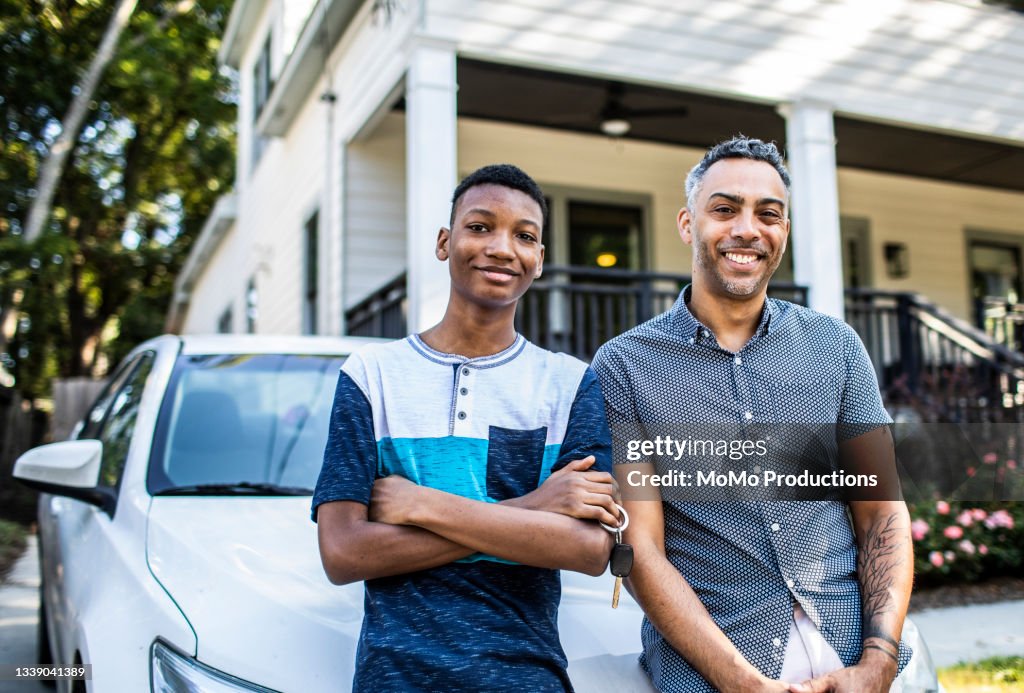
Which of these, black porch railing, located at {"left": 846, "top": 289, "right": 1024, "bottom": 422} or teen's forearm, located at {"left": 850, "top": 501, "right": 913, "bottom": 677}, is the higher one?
black porch railing, located at {"left": 846, "top": 289, "right": 1024, "bottom": 422}

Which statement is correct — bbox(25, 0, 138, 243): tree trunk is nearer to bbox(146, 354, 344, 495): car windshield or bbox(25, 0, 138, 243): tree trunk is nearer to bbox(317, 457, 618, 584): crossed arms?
bbox(146, 354, 344, 495): car windshield

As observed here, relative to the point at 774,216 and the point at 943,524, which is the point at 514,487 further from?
the point at 943,524

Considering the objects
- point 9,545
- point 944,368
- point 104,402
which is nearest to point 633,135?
point 944,368

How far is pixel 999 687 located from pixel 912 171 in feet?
28.9

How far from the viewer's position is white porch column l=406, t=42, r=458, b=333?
22.6 ft

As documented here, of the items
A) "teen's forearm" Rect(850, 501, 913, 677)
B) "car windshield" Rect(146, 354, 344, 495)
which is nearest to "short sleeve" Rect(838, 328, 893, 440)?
"teen's forearm" Rect(850, 501, 913, 677)

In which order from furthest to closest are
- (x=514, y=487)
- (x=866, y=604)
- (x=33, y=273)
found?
1. (x=33, y=273)
2. (x=866, y=604)
3. (x=514, y=487)

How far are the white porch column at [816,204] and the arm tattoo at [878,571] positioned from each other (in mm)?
Answer: 6435

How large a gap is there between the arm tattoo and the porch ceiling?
6310mm

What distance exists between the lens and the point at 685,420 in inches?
84.4

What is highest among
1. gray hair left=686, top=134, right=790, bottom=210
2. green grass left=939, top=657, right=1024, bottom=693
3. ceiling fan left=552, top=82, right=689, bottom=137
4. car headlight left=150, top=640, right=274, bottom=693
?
ceiling fan left=552, top=82, right=689, bottom=137

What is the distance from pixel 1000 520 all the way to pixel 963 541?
0.31 meters

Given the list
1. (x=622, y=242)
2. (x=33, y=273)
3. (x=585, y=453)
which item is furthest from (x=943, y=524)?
(x=33, y=273)

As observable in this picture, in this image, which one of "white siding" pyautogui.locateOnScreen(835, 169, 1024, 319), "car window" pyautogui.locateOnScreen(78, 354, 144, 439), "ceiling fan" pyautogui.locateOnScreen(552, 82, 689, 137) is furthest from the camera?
"white siding" pyautogui.locateOnScreen(835, 169, 1024, 319)
